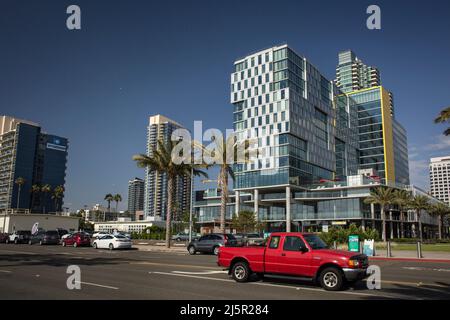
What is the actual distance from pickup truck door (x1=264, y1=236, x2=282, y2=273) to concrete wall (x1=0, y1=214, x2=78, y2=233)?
63473 mm

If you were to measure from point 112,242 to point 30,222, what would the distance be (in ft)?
127

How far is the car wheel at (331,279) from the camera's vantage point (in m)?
11.0

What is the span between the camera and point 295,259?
11906mm

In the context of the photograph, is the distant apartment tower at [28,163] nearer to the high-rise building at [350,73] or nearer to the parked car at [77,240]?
the parked car at [77,240]

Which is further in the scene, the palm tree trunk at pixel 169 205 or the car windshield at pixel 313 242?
the palm tree trunk at pixel 169 205

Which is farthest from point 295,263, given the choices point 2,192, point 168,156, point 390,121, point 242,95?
point 2,192

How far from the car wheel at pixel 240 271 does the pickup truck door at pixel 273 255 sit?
2.31 feet

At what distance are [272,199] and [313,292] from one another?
231 feet

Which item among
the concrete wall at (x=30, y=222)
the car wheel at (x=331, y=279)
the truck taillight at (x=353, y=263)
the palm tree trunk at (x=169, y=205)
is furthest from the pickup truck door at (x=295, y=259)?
the concrete wall at (x=30, y=222)

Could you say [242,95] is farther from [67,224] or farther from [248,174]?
[67,224]

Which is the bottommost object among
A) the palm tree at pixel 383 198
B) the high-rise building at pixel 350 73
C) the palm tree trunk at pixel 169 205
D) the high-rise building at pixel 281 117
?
the palm tree trunk at pixel 169 205

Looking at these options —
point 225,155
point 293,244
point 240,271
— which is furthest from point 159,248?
point 293,244

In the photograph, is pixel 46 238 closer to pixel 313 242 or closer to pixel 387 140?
pixel 313 242

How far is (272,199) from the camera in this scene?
265 ft
